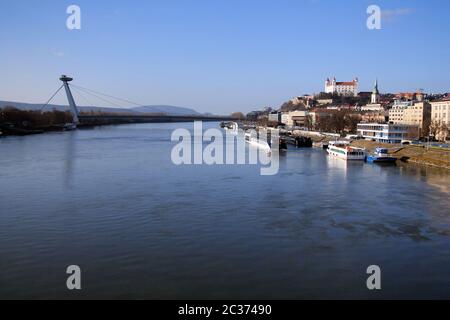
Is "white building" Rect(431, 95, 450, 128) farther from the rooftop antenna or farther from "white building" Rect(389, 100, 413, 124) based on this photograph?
the rooftop antenna

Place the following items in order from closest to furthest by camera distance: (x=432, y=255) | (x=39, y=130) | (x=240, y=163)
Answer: (x=432, y=255), (x=240, y=163), (x=39, y=130)

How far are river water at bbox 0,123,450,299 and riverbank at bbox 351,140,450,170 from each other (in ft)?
7.36

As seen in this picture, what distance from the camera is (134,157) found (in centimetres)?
958

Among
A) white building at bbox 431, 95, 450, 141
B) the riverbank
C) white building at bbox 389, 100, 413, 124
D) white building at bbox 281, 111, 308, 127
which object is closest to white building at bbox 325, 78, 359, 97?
white building at bbox 281, 111, 308, 127

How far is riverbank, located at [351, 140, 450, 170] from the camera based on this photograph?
8.76 metres

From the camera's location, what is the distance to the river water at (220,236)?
2703 millimetres

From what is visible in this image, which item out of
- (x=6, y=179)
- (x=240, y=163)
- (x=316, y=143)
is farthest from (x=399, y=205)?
(x=316, y=143)

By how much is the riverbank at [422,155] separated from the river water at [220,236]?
88.3 inches

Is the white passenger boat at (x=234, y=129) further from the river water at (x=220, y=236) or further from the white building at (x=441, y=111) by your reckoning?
the river water at (x=220, y=236)

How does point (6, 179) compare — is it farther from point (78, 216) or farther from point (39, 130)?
point (39, 130)

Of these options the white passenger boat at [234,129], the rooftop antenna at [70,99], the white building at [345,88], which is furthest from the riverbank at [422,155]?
the white building at [345,88]

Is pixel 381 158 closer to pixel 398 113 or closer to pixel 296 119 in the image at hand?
pixel 398 113

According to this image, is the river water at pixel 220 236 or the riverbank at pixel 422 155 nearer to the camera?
the river water at pixel 220 236
